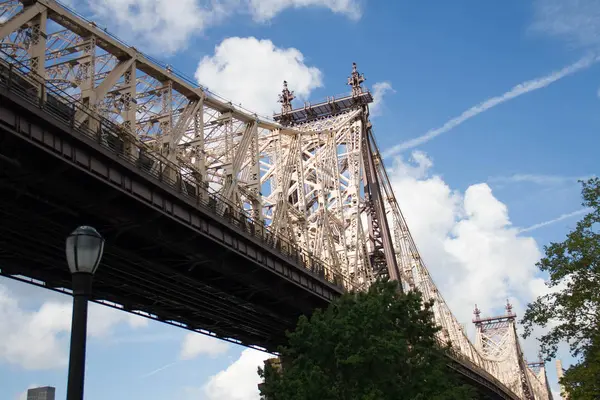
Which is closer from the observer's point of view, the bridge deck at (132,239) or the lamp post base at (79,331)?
the lamp post base at (79,331)

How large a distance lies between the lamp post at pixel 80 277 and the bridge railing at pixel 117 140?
1703 cm

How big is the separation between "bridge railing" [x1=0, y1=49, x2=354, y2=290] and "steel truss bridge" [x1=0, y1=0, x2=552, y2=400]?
11 cm

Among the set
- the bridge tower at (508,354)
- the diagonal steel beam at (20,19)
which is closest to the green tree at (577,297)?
the diagonal steel beam at (20,19)

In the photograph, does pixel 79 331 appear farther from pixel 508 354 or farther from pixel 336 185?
pixel 508 354

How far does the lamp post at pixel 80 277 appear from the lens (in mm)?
10547

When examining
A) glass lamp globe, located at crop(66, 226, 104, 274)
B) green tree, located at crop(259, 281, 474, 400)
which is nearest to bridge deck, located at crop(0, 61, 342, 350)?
green tree, located at crop(259, 281, 474, 400)

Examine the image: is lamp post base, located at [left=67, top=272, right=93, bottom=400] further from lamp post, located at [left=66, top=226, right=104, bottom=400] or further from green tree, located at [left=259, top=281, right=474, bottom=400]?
green tree, located at [left=259, top=281, right=474, bottom=400]

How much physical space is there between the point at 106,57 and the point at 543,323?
22.5m

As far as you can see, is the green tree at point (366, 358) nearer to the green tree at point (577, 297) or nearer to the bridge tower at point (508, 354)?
the green tree at point (577, 297)

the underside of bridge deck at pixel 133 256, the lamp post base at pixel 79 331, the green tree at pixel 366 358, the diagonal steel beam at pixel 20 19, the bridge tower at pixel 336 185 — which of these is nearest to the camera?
the lamp post base at pixel 79 331

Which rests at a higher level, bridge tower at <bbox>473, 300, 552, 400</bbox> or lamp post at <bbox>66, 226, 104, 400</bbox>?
bridge tower at <bbox>473, 300, 552, 400</bbox>

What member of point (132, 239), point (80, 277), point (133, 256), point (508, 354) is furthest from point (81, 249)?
point (508, 354)

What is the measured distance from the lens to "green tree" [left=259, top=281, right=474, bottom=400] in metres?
30.8

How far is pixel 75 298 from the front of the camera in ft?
34.9
